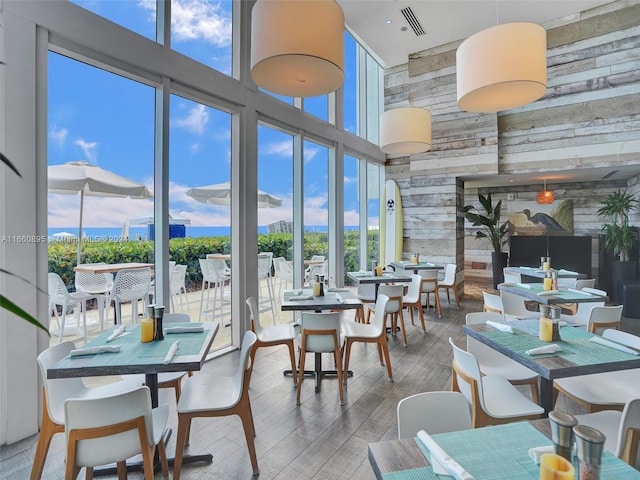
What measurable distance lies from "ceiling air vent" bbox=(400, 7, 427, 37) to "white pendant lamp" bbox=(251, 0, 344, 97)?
4.49 m

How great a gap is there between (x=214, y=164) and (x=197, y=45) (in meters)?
1.36

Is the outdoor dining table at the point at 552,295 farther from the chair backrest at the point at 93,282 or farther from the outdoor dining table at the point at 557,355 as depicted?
the chair backrest at the point at 93,282

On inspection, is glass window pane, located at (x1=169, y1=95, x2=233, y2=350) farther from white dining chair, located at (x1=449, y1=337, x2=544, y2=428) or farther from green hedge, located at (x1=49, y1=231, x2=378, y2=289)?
white dining chair, located at (x1=449, y1=337, x2=544, y2=428)

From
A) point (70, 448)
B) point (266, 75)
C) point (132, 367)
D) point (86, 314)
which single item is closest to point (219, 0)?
point (266, 75)

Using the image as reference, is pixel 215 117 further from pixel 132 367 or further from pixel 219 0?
pixel 132 367

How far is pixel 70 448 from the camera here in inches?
59.4

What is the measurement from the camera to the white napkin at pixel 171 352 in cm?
190

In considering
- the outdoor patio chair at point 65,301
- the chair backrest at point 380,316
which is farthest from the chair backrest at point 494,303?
the outdoor patio chair at point 65,301

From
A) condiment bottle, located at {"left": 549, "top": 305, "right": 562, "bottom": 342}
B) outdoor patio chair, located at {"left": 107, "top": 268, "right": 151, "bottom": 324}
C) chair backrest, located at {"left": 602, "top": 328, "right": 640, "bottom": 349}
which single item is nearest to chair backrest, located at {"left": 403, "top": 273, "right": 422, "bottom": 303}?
chair backrest, located at {"left": 602, "top": 328, "right": 640, "bottom": 349}

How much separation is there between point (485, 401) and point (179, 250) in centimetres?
331

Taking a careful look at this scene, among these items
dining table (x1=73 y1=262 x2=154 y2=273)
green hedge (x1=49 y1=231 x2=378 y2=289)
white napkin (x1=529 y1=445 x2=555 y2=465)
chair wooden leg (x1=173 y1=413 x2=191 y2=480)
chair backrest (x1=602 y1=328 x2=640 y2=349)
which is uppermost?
green hedge (x1=49 y1=231 x2=378 y2=289)

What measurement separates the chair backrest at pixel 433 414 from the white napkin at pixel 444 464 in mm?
260

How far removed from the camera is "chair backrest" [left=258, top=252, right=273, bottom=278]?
4.75 metres

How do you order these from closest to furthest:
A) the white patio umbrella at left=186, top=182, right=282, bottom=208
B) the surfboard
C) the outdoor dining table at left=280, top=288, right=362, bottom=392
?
the outdoor dining table at left=280, top=288, right=362, bottom=392 → the white patio umbrella at left=186, top=182, right=282, bottom=208 → the surfboard
